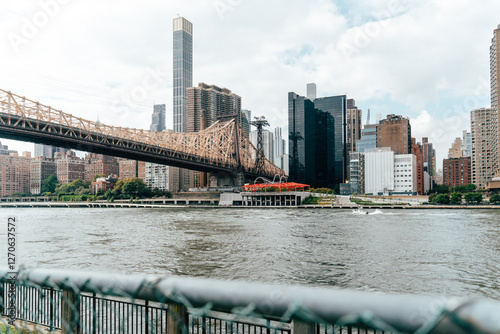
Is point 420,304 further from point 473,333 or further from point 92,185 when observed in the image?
point 92,185

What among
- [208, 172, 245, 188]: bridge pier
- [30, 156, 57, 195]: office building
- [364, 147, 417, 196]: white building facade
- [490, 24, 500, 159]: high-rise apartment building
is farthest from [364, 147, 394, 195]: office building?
[30, 156, 57, 195]: office building

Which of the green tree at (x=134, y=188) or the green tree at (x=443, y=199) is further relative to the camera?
the green tree at (x=134, y=188)

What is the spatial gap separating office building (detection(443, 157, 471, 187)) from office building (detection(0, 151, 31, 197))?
182 meters

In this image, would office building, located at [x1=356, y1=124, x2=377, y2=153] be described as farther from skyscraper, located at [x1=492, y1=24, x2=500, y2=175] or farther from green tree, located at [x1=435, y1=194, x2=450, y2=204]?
green tree, located at [x1=435, y1=194, x2=450, y2=204]

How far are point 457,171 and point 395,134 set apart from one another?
168ft

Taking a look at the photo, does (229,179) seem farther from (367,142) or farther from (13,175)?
(13,175)

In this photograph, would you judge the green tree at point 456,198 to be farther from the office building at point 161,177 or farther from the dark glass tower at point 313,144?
the office building at point 161,177

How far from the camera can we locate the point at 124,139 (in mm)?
74500

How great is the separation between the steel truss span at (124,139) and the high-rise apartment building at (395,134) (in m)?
46.8

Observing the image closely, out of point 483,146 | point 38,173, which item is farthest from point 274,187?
point 38,173

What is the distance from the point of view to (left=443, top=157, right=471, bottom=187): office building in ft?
542

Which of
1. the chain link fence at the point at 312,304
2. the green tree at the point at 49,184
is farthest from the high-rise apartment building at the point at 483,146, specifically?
the green tree at the point at 49,184

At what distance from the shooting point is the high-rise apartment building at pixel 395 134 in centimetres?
13600

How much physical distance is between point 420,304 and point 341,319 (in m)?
0.34
